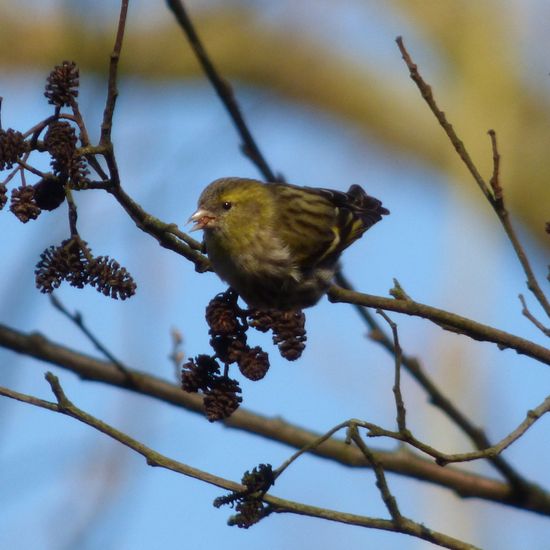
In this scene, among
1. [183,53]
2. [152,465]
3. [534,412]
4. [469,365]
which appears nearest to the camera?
[152,465]

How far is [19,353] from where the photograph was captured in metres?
3.01

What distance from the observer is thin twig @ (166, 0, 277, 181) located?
2615mm

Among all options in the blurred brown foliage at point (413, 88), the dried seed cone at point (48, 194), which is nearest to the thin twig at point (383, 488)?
the dried seed cone at point (48, 194)

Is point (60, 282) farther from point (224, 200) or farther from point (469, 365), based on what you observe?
point (469, 365)

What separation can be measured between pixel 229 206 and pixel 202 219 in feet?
0.37

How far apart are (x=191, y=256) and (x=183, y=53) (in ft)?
24.1

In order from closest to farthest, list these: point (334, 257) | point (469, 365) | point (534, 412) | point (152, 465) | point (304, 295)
→ point (152, 465) < point (534, 412) < point (304, 295) < point (334, 257) < point (469, 365)

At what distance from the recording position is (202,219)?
2.70 meters

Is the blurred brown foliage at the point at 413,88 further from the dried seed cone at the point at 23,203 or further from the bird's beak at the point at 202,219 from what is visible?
the dried seed cone at the point at 23,203

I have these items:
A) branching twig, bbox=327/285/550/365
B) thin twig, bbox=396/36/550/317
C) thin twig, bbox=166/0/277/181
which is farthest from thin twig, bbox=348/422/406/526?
thin twig, bbox=166/0/277/181

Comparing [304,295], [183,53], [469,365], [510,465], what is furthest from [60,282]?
[183,53]

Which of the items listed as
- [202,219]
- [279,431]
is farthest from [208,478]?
[279,431]

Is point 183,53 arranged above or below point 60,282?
above

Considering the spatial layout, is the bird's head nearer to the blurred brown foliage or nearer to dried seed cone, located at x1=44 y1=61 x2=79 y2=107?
dried seed cone, located at x1=44 y1=61 x2=79 y2=107
